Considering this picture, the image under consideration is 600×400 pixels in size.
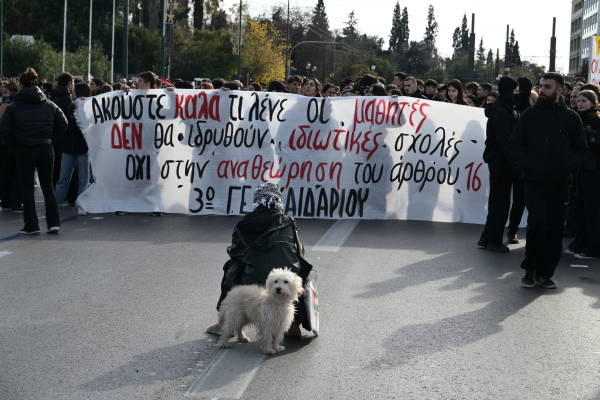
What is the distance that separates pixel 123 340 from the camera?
551 centimetres

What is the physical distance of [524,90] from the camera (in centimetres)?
949

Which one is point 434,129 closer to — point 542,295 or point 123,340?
point 542,295

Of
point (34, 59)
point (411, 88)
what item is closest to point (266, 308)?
point (411, 88)

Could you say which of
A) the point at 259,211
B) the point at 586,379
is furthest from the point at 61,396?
the point at 586,379

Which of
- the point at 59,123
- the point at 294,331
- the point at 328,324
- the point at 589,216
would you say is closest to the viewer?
the point at 294,331

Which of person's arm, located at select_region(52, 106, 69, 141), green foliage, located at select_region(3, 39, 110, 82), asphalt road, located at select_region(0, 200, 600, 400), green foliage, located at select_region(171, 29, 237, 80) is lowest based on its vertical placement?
asphalt road, located at select_region(0, 200, 600, 400)

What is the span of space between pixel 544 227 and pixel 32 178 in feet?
21.9

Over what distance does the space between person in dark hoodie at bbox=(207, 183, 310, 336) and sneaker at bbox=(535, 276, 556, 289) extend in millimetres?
2910

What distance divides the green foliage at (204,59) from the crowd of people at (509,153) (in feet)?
199

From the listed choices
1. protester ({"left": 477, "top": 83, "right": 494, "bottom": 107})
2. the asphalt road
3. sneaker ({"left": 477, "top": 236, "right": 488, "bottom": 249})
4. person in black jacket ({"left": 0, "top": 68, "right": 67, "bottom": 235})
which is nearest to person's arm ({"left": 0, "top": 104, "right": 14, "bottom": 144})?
person in black jacket ({"left": 0, "top": 68, "right": 67, "bottom": 235})

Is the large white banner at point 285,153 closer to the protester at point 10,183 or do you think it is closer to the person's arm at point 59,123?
the protester at point 10,183

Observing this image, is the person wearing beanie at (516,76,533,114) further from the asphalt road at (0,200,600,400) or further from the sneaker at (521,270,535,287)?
the sneaker at (521,270,535,287)

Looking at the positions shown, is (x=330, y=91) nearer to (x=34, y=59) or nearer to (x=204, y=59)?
(x=34, y=59)

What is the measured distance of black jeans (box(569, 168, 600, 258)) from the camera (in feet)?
29.9
